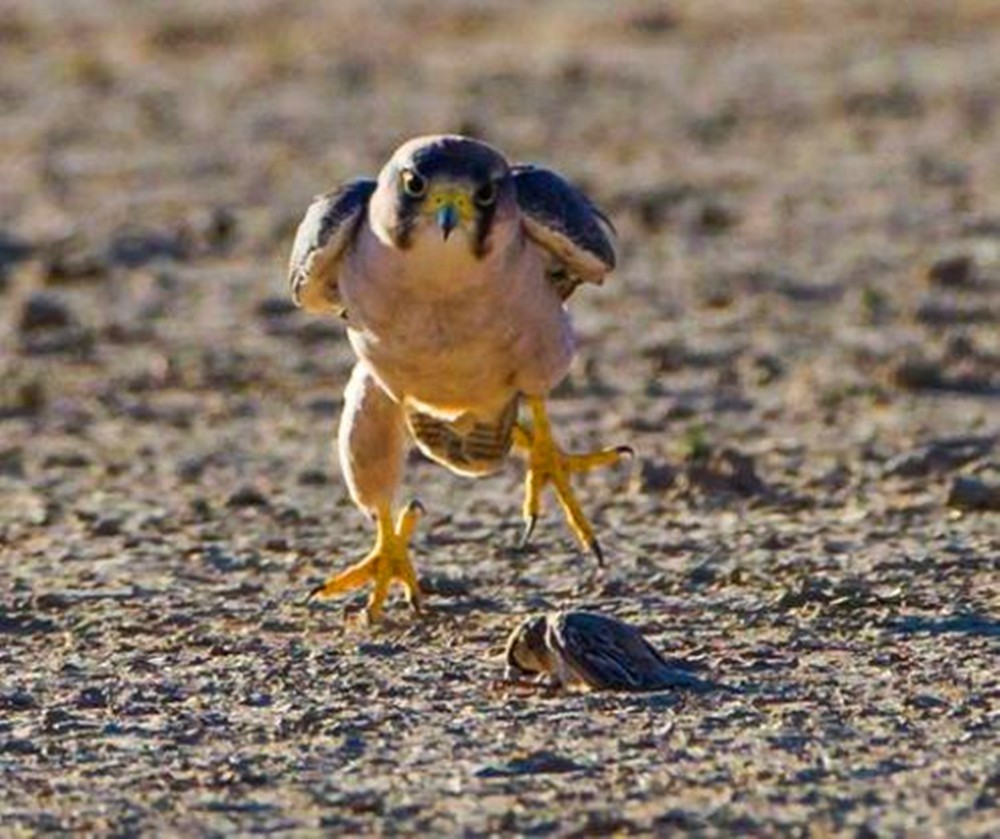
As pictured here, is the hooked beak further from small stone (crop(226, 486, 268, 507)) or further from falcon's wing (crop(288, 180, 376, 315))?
small stone (crop(226, 486, 268, 507))

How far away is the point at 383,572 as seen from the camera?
9.48 meters

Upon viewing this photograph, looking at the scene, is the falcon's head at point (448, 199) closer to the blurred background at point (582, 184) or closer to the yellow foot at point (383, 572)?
the yellow foot at point (383, 572)

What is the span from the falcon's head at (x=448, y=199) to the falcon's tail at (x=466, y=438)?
2.18 ft

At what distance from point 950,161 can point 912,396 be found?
7.53m

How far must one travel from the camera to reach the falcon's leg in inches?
374

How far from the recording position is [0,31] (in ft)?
97.3

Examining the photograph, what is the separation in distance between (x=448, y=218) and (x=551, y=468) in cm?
103

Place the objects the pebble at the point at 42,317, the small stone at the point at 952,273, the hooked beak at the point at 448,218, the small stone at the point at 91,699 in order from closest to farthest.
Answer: the small stone at the point at 91,699 → the hooked beak at the point at 448,218 → the pebble at the point at 42,317 → the small stone at the point at 952,273

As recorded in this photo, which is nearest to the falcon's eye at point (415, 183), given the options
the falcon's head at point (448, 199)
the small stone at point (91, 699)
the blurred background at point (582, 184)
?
the falcon's head at point (448, 199)

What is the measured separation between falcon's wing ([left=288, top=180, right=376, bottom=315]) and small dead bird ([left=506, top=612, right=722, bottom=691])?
1497 millimetres

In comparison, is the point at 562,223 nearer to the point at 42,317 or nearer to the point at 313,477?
the point at 313,477

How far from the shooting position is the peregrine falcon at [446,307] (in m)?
8.94

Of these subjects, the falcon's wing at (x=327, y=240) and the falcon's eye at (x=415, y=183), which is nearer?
the falcon's eye at (x=415, y=183)

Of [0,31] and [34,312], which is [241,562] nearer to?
[34,312]
